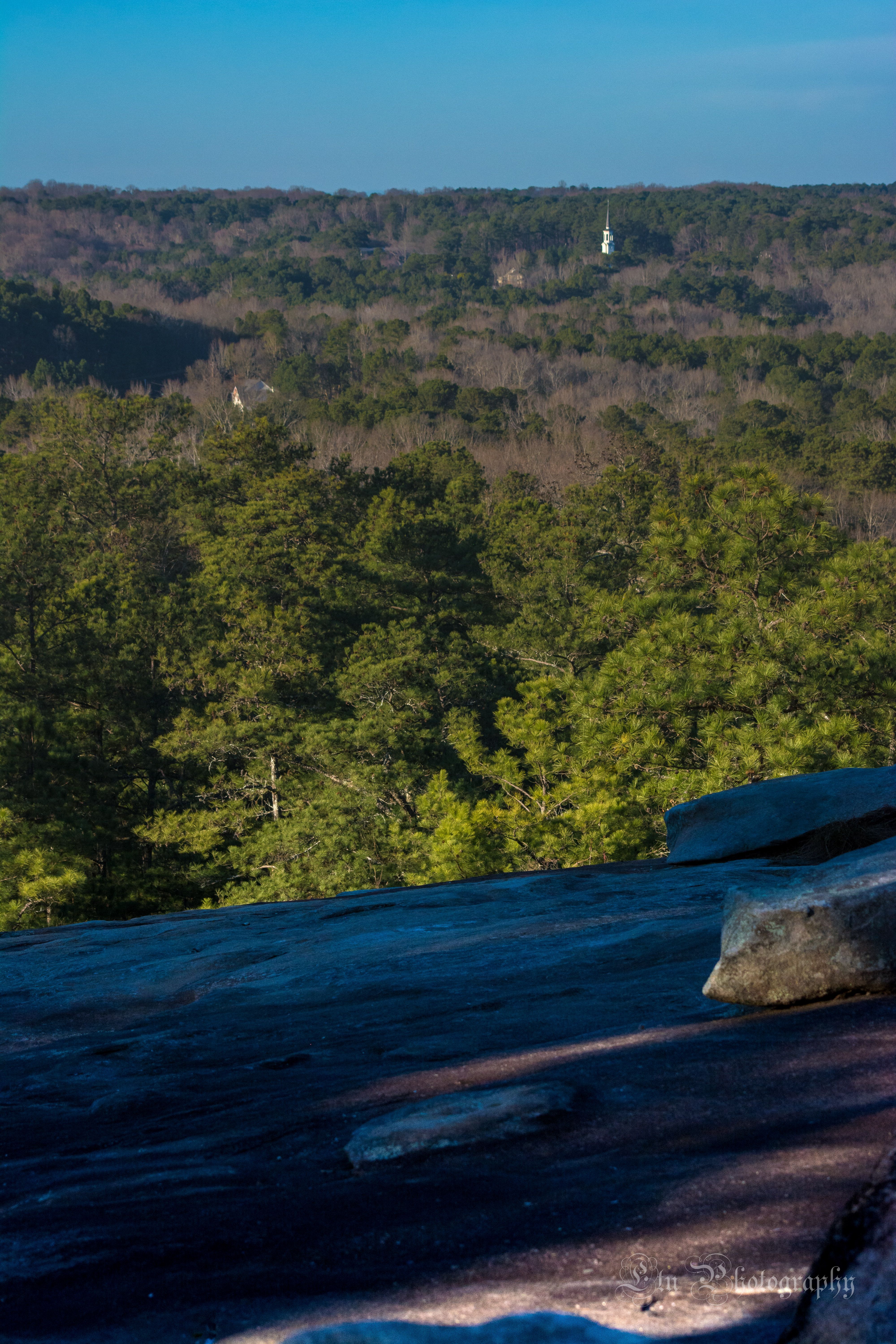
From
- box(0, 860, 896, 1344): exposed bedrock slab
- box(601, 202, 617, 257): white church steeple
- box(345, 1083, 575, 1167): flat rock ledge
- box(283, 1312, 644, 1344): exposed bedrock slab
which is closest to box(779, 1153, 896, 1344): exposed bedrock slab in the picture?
box(0, 860, 896, 1344): exposed bedrock slab

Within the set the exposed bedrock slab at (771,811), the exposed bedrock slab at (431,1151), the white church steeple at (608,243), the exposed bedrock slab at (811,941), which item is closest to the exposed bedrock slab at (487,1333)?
the exposed bedrock slab at (431,1151)

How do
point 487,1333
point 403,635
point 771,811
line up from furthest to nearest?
point 403,635
point 771,811
point 487,1333

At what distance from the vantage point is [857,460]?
57.8 metres

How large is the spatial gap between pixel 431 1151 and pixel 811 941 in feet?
6.15

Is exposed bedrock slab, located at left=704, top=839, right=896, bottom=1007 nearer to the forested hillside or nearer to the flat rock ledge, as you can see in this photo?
the flat rock ledge

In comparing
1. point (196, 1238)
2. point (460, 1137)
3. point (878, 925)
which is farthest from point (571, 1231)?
point (878, 925)

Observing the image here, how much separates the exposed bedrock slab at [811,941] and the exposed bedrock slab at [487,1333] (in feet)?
7.01

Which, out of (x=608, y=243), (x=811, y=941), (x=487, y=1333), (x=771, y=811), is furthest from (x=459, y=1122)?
(x=608, y=243)

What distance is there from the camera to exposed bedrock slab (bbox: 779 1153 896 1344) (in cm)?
207

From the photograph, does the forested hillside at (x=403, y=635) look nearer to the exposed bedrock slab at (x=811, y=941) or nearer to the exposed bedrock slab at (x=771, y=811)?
the exposed bedrock slab at (x=771, y=811)

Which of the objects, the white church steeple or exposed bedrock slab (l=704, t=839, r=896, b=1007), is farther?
the white church steeple

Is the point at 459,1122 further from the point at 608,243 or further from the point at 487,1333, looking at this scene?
the point at 608,243

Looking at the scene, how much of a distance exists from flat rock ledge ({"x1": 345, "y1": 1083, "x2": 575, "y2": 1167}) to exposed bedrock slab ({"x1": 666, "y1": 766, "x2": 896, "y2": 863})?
17.1 feet

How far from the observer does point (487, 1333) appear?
2.62 metres
